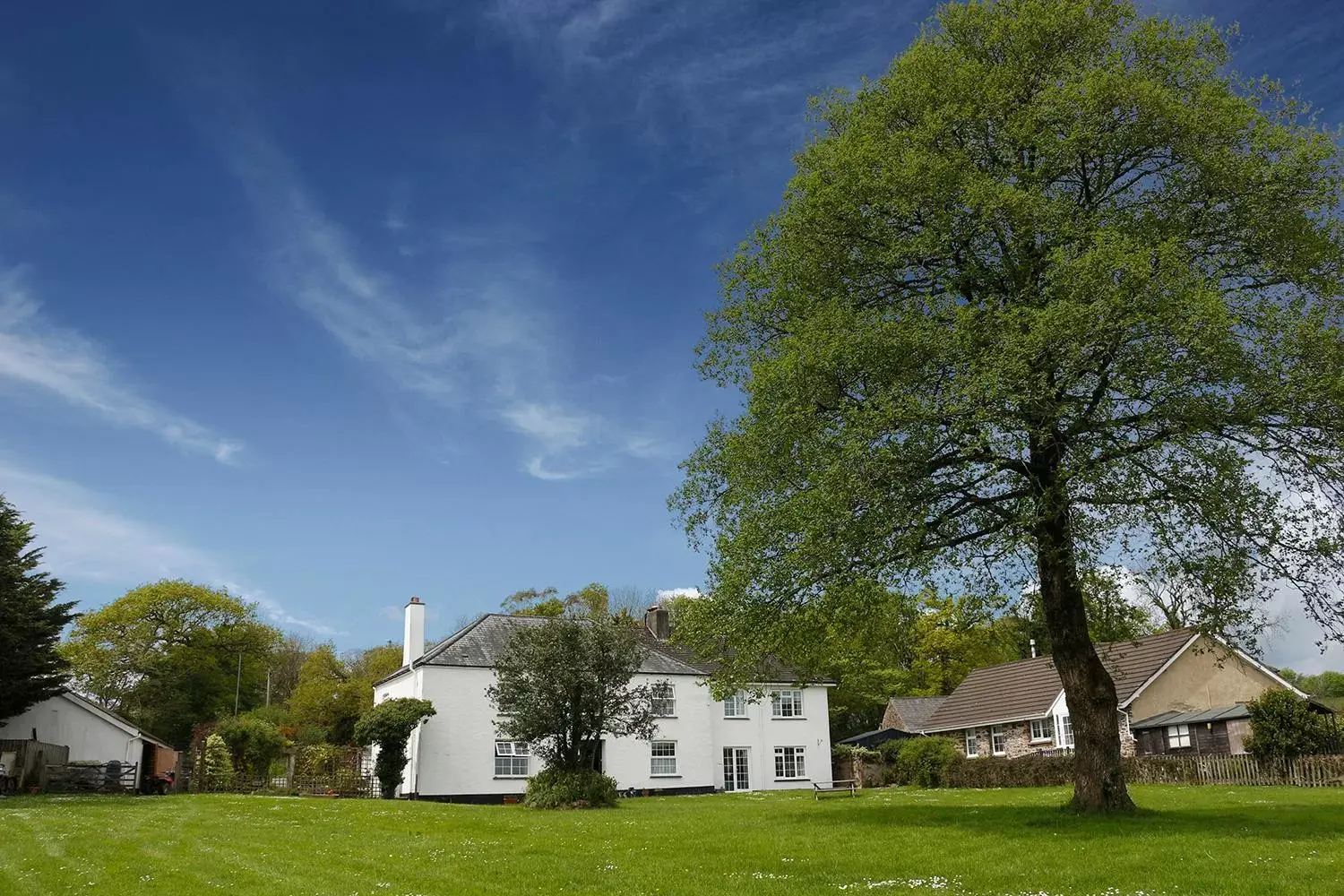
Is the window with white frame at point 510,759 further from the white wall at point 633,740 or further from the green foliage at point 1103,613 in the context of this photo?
the green foliage at point 1103,613

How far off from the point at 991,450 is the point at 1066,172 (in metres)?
5.94

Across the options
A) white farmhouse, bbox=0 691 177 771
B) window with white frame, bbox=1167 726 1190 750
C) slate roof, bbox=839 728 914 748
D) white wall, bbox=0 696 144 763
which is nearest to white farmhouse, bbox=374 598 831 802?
white farmhouse, bbox=0 691 177 771

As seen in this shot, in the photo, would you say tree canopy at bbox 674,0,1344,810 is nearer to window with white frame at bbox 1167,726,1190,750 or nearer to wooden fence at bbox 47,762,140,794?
window with white frame at bbox 1167,726,1190,750

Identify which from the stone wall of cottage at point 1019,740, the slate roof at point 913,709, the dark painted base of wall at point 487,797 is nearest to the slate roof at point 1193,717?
the stone wall of cottage at point 1019,740

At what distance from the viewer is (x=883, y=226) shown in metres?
18.8

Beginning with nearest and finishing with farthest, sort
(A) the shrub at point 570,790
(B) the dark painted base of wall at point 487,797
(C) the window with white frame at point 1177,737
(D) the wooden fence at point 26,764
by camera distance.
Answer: (A) the shrub at point 570,790 < (D) the wooden fence at point 26,764 < (B) the dark painted base of wall at point 487,797 < (C) the window with white frame at point 1177,737

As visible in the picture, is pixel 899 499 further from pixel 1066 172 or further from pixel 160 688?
pixel 160 688

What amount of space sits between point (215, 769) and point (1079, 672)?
115 ft

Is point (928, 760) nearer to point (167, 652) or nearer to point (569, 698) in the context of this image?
point (569, 698)

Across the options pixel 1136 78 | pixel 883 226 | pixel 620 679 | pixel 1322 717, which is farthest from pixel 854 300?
pixel 1322 717

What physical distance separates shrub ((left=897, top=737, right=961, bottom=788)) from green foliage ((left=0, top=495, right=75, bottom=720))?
34724 millimetres

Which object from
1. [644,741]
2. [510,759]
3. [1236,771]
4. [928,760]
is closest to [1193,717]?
[1236,771]

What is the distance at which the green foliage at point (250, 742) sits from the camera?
3966 centimetres

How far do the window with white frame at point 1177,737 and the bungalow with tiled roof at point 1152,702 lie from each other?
4 centimetres
